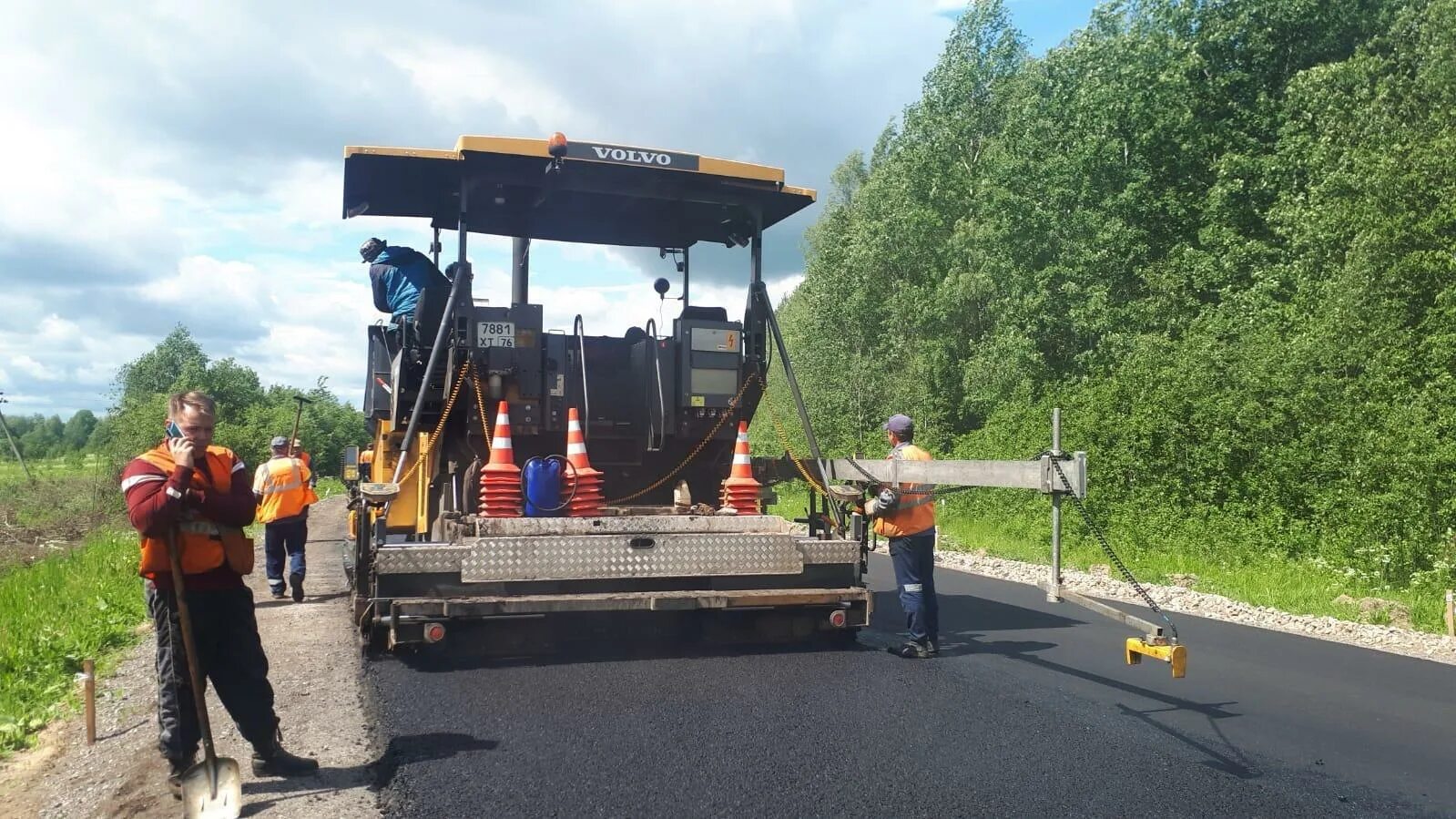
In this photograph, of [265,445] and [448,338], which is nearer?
[448,338]

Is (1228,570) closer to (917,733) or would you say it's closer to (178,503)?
(917,733)

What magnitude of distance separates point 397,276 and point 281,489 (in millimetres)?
3442

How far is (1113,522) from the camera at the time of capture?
1534 cm

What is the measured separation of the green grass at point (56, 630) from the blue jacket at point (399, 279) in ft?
10.2

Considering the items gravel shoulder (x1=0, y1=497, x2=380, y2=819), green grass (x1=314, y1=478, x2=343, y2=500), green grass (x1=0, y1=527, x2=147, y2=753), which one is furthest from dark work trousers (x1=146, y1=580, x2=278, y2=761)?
green grass (x1=314, y1=478, x2=343, y2=500)

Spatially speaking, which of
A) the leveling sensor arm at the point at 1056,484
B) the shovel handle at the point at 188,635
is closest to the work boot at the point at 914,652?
the leveling sensor arm at the point at 1056,484

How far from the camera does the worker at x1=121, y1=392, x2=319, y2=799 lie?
13.7 ft

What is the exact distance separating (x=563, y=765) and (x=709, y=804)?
2.47ft

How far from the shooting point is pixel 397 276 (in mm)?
7785

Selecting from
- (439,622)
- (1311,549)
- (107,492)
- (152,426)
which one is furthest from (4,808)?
(152,426)

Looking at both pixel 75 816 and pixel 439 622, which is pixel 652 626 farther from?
pixel 75 816

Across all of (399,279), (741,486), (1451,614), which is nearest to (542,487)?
(741,486)

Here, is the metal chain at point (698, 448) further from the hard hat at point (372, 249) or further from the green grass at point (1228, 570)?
the green grass at point (1228, 570)

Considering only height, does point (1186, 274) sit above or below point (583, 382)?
above
